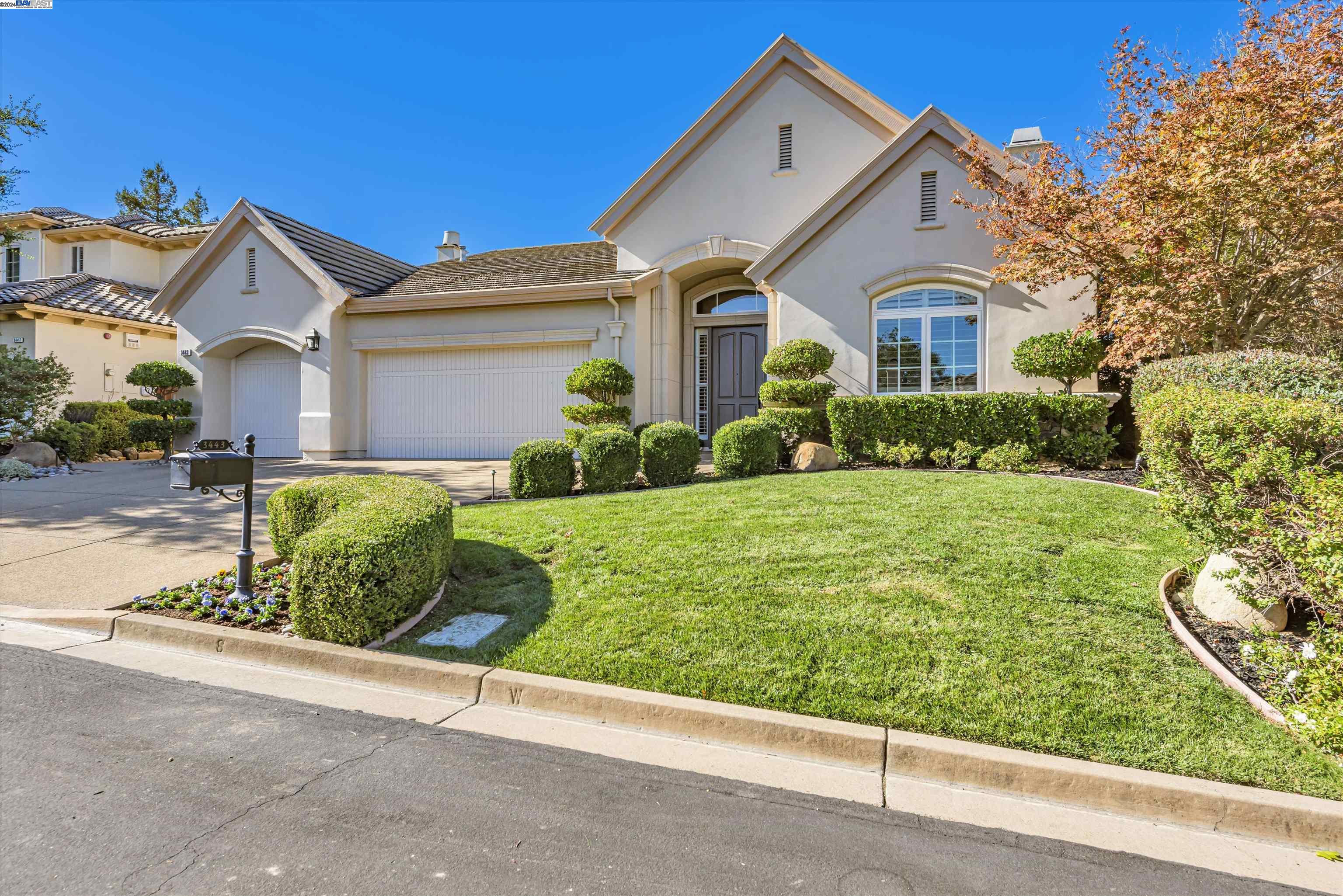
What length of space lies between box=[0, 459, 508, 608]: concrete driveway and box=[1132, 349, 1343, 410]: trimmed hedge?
8.62 meters

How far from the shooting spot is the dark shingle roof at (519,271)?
49.1 feet

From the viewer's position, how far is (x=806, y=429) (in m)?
10.5

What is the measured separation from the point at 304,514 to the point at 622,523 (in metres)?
2.83

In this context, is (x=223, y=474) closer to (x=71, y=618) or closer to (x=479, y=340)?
(x=71, y=618)

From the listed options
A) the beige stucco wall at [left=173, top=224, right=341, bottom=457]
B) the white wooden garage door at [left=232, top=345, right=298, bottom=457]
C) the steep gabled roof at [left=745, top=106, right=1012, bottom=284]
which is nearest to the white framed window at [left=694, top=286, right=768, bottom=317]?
the steep gabled roof at [left=745, top=106, right=1012, bottom=284]

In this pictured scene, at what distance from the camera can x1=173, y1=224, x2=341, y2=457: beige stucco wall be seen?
595 inches

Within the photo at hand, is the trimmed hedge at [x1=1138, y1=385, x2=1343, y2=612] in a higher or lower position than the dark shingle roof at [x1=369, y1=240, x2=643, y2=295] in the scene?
lower

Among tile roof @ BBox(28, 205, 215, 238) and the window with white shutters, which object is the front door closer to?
the window with white shutters

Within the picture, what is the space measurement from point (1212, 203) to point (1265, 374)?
2.68 m

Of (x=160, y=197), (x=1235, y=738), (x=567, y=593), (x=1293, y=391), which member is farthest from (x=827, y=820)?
(x=160, y=197)

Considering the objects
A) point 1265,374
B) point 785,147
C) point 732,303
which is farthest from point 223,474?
point 785,147

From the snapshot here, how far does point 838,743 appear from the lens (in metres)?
3.35

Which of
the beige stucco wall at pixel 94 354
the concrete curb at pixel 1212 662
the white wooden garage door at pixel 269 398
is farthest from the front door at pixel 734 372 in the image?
the beige stucco wall at pixel 94 354

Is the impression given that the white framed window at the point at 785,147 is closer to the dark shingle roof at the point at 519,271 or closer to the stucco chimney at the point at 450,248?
the dark shingle roof at the point at 519,271
